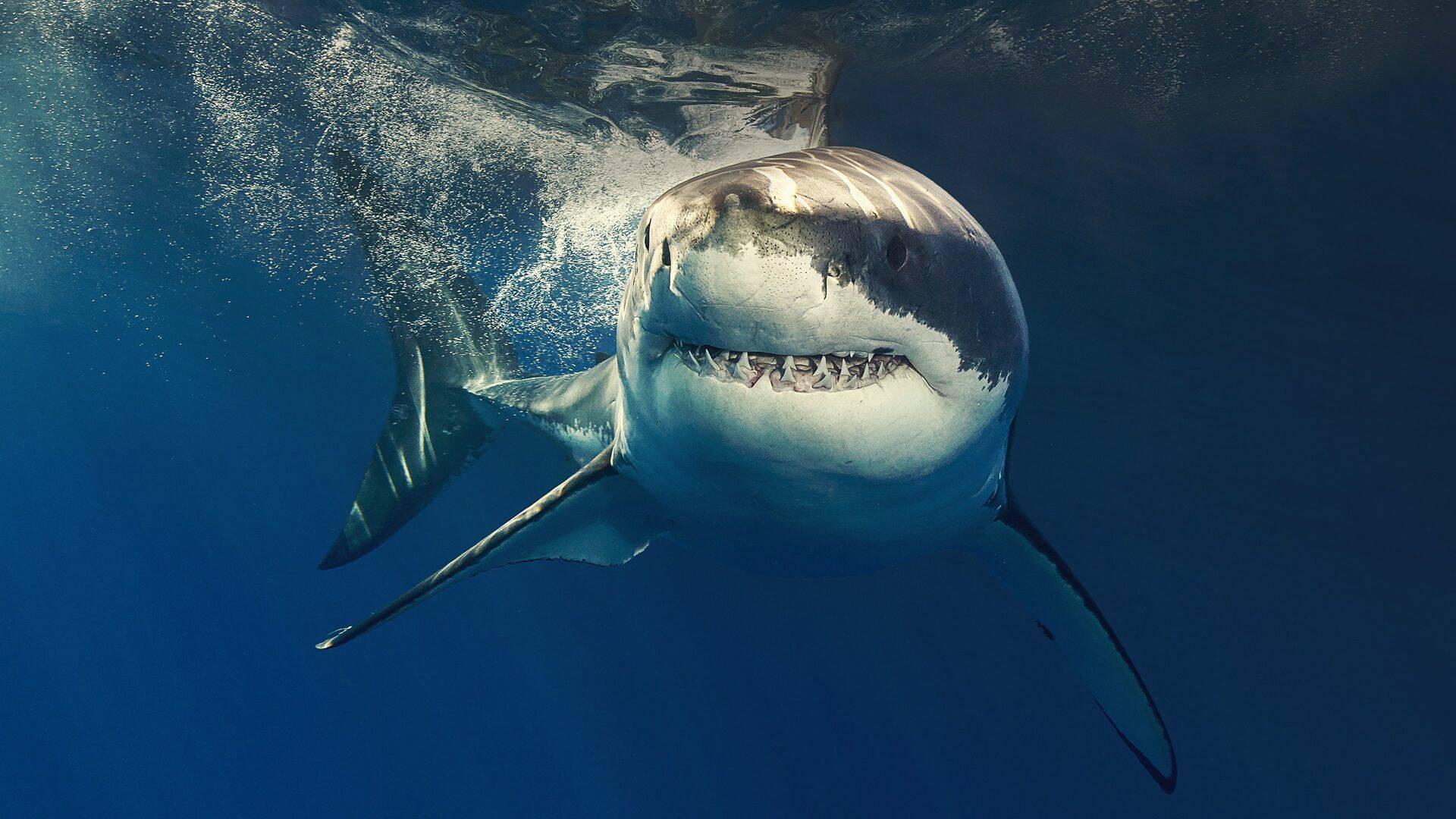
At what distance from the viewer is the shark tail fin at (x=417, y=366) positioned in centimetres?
606

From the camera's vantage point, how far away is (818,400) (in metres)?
1.86

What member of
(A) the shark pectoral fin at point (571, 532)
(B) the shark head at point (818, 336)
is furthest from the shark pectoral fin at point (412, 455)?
(B) the shark head at point (818, 336)

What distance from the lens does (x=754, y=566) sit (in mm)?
Result: 3787

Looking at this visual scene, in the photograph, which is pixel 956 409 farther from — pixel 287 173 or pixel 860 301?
pixel 287 173

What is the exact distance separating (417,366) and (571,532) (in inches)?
162

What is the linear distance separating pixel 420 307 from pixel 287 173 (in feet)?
25.8

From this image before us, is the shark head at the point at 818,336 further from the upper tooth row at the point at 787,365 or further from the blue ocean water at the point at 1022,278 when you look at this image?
the blue ocean water at the point at 1022,278

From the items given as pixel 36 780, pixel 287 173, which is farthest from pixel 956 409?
pixel 36 780

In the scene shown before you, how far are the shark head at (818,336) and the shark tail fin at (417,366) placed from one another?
14.7 feet

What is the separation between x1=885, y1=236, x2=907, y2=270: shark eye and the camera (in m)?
1.78

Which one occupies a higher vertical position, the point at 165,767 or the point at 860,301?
the point at 860,301

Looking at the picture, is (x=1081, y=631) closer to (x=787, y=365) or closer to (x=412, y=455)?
(x=787, y=365)

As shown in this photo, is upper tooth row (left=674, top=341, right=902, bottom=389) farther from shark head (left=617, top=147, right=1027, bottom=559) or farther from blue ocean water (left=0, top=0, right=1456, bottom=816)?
blue ocean water (left=0, top=0, right=1456, bottom=816)

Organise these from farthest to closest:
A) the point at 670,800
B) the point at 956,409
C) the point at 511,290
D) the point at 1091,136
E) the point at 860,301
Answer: the point at 670,800 → the point at 511,290 → the point at 1091,136 → the point at 956,409 → the point at 860,301
